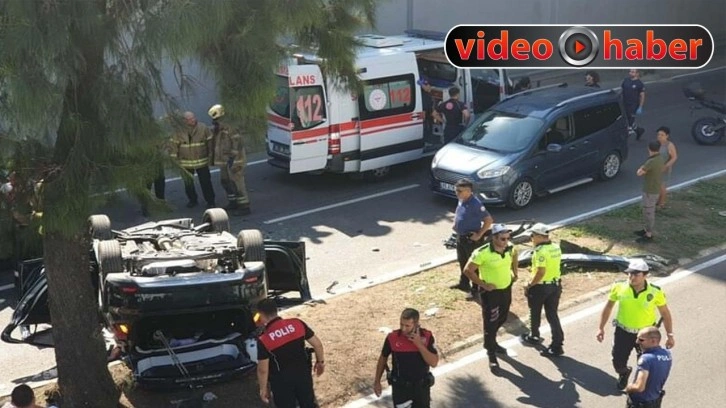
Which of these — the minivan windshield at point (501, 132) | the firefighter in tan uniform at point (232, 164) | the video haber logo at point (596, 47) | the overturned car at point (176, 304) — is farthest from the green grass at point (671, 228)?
the overturned car at point (176, 304)

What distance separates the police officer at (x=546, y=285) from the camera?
9297mm

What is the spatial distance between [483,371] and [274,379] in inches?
104

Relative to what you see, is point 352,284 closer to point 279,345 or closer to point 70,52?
point 279,345

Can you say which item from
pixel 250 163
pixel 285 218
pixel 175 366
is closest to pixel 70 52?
pixel 175 366

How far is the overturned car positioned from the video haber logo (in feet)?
13.2

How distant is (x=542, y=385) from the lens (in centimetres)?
898

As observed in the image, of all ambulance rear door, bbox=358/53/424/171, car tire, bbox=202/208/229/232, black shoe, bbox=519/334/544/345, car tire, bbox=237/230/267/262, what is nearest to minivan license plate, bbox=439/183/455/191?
ambulance rear door, bbox=358/53/424/171

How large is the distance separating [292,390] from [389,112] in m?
9.21

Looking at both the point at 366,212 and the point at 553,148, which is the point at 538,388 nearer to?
the point at 366,212

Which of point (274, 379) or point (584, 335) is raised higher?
point (274, 379)

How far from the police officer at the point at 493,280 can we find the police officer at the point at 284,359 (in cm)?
234

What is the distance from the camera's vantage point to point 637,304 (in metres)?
8.34

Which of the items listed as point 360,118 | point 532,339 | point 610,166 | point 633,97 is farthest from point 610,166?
point 532,339

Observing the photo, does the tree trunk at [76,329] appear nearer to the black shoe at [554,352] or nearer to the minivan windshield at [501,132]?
the black shoe at [554,352]
